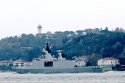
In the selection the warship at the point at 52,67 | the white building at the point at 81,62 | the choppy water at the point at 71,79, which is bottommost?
the choppy water at the point at 71,79

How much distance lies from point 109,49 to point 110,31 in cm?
2437

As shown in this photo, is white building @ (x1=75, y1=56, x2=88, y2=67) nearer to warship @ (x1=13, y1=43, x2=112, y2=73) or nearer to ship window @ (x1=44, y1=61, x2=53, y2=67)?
warship @ (x1=13, y1=43, x2=112, y2=73)

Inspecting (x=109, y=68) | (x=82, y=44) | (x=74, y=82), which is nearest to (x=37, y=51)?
(x=82, y=44)

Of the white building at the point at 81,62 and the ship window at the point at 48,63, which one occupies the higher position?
the white building at the point at 81,62

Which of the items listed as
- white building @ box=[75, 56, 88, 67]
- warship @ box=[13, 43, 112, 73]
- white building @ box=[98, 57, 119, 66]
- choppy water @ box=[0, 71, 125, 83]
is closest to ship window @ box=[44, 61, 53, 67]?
warship @ box=[13, 43, 112, 73]

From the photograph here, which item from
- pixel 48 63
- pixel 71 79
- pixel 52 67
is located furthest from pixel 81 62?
pixel 71 79

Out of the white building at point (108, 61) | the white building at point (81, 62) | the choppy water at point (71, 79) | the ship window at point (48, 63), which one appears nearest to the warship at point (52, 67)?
the ship window at point (48, 63)

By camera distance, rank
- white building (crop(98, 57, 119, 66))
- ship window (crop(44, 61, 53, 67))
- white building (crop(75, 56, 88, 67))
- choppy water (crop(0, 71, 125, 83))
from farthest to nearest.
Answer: white building (crop(98, 57, 119, 66))
white building (crop(75, 56, 88, 67))
ship window (crop(44, 61, 53, 67))
choppy water (crop(0, 71, 125, 83))

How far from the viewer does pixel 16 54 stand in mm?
198875

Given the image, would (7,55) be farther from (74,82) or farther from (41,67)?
(74,82)

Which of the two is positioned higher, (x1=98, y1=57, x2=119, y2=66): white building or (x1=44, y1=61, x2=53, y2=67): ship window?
(x1=98, y1=57, x2=119, y2=66): white building

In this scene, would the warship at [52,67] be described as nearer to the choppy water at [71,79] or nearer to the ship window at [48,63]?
the ship window at [48,63]

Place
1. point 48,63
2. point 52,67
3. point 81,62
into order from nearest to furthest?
1. point 52,67
2. point 48,63
3. point 81,62

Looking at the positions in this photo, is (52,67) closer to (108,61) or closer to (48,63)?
(48,63)
